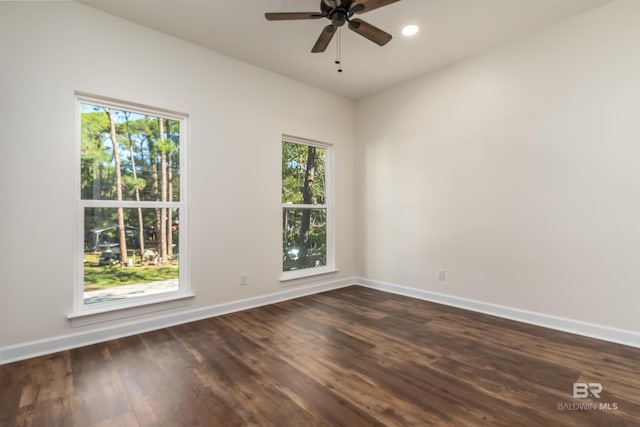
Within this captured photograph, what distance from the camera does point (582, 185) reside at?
2.83m

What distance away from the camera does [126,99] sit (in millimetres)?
2887

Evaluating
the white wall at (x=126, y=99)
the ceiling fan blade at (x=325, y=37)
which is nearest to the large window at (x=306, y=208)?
the white wall at (x=126, y=99)

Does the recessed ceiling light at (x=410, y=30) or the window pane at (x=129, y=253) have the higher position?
the recessed ceiling light at (x=410, y=30)

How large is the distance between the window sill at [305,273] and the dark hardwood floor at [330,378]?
1013mm

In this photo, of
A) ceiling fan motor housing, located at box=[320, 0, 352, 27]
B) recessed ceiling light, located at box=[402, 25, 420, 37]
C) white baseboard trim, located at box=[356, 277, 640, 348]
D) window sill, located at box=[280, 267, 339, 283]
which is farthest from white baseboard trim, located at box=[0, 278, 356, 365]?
recessed ceiling light, located at box=[402, 25, 420, 37]

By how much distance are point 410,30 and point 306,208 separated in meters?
2.52

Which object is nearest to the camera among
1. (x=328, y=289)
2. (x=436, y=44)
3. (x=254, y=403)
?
(x=254, y=403)

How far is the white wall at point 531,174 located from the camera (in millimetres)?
2658

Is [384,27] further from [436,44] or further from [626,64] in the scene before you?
[626,64]

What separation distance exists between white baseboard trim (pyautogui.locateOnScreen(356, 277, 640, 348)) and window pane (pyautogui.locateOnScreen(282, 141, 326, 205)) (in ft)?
5.79

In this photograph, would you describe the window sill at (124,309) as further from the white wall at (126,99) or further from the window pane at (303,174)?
the window pane at (303,174)

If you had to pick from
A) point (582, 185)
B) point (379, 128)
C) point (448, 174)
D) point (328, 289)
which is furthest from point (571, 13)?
point (328, 289)

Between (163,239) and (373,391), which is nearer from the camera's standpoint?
(373,391)

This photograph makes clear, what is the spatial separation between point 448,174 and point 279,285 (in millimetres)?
2575
